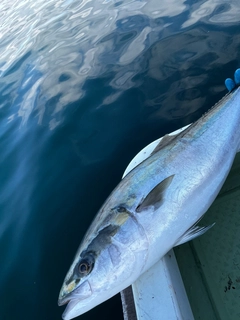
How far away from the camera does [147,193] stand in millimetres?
2227

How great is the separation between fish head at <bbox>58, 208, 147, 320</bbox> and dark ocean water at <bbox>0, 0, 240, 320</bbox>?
1103mm

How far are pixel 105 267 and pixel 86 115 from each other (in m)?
3.53

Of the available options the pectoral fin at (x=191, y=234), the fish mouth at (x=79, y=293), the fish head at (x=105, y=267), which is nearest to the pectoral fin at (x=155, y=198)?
the fish head at (x=105, y=267)

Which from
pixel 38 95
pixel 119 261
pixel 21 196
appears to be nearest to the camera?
pixel 119 261

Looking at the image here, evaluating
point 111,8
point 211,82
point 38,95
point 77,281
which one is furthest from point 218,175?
point 111,8

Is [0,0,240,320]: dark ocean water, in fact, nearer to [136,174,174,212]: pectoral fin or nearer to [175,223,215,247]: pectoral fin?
[175,223,215,247]: pectoral fin

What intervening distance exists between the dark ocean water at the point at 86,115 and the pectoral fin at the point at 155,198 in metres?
1.36

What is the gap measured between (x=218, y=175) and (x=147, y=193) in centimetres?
54

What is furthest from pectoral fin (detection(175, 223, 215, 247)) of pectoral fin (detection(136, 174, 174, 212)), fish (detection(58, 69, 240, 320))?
pectoral fin (detection(136, 174, 174, 212))

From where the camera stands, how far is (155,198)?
2160mm

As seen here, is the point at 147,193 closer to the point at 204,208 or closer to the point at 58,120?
the point at 204,208

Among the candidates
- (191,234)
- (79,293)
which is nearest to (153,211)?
(191,234)

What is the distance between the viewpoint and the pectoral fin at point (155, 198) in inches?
84.8

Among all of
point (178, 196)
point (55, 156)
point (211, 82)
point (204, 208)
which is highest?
point (178, 196)
